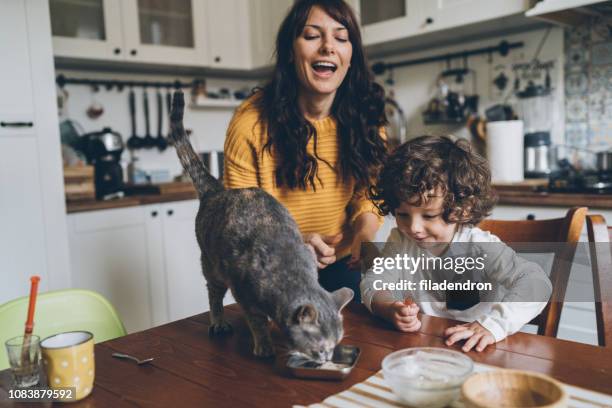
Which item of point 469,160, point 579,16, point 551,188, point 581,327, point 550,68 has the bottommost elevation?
point 581,327

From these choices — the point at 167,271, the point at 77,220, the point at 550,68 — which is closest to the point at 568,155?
the point at 550,68

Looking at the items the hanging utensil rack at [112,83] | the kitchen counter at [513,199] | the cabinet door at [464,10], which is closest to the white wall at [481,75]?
the cabinet door at [464,10]

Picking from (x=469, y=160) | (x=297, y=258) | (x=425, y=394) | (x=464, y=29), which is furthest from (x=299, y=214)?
(x=464, y=29)

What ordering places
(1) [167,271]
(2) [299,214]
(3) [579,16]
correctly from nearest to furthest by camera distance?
1. (2) [299,214]
2. (3) [579,16]
3. (1) [167,271]

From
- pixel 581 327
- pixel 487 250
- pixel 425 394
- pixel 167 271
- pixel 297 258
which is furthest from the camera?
pixel 167 271

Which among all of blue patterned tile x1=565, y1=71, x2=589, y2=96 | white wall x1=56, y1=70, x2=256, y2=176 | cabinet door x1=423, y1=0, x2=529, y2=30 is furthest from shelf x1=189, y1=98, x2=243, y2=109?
blue patterned tile x1=565, y1=71, x2=589, y2=96

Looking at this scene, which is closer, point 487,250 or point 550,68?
point 487,250

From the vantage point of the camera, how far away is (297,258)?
889 millimetres

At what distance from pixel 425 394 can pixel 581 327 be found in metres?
1.73

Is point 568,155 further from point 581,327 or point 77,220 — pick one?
point 77,220

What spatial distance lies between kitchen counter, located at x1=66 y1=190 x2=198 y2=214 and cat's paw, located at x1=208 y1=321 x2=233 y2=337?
1775 mm

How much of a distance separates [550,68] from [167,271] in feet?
7.44

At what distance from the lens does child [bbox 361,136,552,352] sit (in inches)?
42.1

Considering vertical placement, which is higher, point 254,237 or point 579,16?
point 579,16
